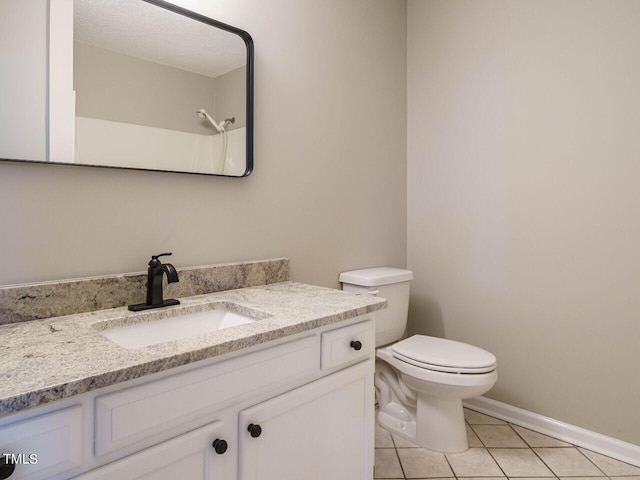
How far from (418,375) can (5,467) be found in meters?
1.49

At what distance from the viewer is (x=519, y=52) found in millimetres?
2027

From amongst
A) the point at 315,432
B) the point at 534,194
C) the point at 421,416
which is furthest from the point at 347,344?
the point at 534,194

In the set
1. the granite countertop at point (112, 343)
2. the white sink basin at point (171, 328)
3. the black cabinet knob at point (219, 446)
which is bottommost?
the black cabinet knob at point (219, 446)

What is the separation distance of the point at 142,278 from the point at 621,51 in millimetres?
2140

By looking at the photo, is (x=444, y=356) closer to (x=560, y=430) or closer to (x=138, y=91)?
(x=560, y=430)

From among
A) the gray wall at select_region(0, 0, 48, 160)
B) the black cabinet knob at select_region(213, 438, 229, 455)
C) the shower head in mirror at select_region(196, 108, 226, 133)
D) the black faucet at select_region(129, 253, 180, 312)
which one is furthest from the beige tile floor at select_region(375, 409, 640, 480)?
the gray wall at select_region(0, 0, 48, 160)

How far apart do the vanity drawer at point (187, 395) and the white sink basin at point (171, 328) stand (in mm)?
232

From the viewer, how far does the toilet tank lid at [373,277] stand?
194 centimetres

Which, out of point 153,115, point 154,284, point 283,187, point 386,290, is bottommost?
point 386,290

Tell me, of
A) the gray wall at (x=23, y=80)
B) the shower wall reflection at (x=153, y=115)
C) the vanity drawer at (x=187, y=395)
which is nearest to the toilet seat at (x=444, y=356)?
the vanity drawer at (x=187, y=395)

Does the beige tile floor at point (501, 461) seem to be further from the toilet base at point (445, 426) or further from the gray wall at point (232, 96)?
the gray wall at point (232, 96)

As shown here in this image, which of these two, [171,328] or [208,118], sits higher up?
[208,118]

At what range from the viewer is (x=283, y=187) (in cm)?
175

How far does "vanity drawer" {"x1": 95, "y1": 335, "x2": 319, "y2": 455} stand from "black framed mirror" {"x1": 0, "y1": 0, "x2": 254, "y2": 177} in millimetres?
734
